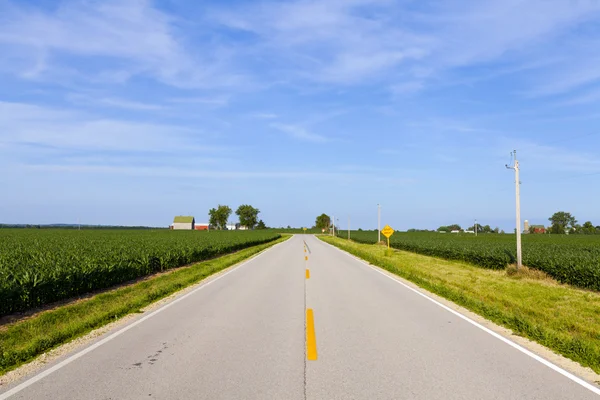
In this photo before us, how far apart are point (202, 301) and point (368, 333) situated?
5328 millimetres

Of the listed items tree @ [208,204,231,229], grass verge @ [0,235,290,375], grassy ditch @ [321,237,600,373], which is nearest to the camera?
grass verge @ [0,235,290,375]

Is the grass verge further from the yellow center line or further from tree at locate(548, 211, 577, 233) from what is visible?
tree at locate(548, 211, 577, 233)

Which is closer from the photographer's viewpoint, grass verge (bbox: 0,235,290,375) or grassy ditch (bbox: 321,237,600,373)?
grass verge (bbox: 0,235,290,375)

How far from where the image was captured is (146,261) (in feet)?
60.4

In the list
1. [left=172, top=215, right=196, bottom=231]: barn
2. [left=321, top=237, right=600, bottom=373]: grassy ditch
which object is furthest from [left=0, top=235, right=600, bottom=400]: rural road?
[left=172, top=215, right=196, bottom=231]: barn

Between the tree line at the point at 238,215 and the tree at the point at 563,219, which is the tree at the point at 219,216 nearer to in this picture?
the tree line at the point at 238,215

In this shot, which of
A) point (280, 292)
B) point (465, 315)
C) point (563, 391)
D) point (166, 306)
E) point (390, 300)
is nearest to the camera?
point (563, 391)

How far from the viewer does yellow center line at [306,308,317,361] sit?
6.47 meters

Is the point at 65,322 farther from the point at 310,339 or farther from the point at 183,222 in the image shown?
the point at 183,222

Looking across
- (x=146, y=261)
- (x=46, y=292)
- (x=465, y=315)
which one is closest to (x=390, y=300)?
(x=465, y=315)

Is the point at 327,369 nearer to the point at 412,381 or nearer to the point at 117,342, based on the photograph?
the point at 412,381

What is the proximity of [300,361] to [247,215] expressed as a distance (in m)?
189

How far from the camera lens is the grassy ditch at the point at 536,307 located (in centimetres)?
728

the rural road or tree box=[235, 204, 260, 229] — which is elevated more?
tree box=[235, 204, 260, 229]
